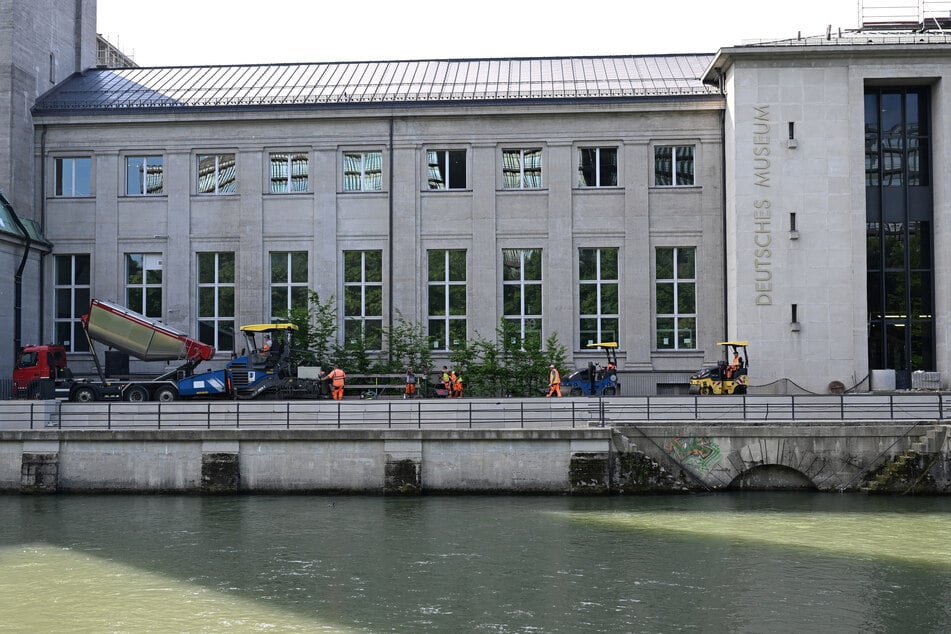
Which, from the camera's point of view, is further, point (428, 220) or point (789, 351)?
point (428, 220)

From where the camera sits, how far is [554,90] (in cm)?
4703

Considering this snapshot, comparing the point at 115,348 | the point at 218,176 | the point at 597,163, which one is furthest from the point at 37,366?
the point at 597,163

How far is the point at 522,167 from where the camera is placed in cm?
4641

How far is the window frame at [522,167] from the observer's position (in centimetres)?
4619

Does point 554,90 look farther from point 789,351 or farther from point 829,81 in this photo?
point 789,351

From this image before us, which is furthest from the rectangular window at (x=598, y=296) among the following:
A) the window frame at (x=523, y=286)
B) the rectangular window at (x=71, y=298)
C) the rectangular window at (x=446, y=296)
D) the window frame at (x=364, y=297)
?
the rectangular window at (x=71, y=298)

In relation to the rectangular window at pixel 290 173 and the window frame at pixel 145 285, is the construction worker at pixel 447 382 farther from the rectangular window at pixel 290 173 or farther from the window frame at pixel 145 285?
the window frame at pixel 145 285

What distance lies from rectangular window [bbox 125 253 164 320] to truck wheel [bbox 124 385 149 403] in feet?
25.4

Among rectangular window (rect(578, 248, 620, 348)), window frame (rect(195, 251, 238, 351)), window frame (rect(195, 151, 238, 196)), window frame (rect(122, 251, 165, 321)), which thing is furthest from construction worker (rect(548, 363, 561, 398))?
window frame (rect(122, 251, 165, 321))

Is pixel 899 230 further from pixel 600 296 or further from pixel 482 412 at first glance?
pixel 482 412

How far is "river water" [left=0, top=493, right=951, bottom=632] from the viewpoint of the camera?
17781 mm

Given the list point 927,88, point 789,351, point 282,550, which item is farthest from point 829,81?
point 282,550

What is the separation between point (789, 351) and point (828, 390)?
2.02 m

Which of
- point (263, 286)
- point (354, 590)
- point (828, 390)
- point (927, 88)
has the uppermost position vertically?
point (927, 88)
